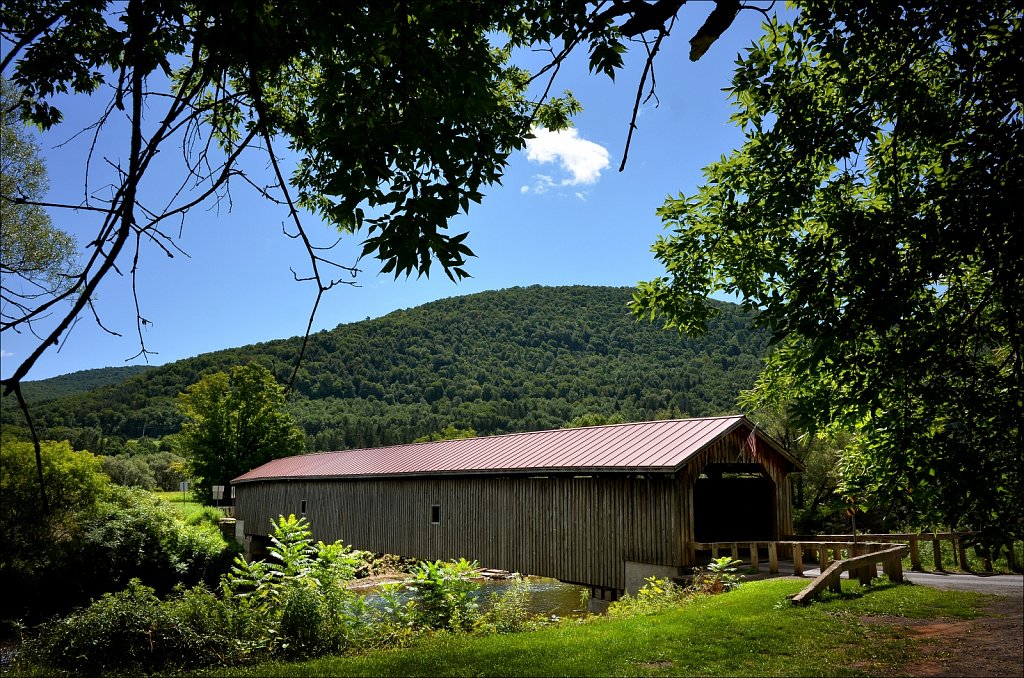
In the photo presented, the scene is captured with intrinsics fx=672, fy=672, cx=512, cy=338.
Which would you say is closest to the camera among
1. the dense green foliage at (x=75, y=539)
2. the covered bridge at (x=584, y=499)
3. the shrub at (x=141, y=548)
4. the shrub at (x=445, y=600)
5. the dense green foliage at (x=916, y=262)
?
the dense green foliage at (x=916, y=262)

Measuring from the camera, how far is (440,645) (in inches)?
316

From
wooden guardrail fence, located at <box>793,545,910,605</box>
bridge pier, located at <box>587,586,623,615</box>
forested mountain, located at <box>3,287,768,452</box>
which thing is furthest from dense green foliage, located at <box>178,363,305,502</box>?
wooden guardrail fence, located at <box>793,545,910,605</box>

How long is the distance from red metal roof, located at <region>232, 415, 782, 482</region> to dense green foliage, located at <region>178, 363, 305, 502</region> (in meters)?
17.5

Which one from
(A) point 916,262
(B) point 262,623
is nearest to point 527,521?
(B) point 262,623

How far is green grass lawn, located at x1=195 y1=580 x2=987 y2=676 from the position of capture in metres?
6.43

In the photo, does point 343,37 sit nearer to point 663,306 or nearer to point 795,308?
point 795,308

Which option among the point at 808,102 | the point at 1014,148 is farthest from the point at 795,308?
the point at 808,102

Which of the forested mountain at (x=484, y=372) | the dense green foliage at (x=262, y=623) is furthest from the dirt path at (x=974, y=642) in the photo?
the forested mountain at (x=484, y=372)

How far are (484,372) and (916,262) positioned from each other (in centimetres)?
6618

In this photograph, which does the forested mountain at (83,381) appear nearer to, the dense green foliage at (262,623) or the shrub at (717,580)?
the dense green foliage at (262,623)

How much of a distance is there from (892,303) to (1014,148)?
4.30ft

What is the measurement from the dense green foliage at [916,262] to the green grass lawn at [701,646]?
1792mm

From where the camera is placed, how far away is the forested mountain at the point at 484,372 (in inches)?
2046

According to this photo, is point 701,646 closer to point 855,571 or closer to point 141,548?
point 855,571
